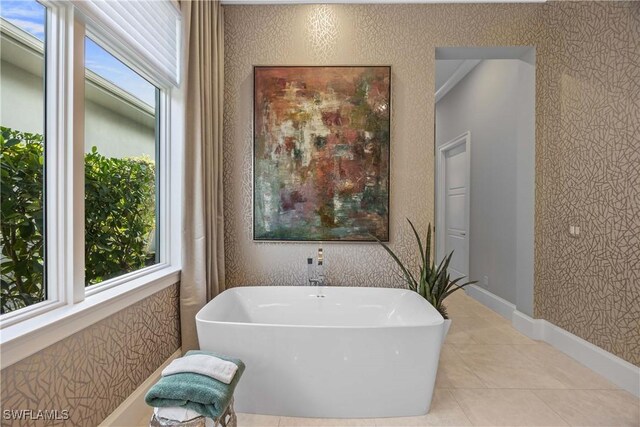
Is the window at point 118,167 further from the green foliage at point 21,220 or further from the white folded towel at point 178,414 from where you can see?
the white folded towel at point 178,414

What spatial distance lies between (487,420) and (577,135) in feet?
A: 7.01

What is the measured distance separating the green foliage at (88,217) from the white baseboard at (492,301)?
10.8ft

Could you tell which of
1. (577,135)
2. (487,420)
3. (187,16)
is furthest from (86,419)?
(577,135)

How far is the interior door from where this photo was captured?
4.35 m

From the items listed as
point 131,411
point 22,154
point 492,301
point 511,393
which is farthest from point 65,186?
point 492,301

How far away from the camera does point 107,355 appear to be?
152cm

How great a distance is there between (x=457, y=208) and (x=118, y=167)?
13.7 feet

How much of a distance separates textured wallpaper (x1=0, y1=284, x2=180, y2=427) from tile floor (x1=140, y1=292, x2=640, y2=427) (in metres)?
0.65

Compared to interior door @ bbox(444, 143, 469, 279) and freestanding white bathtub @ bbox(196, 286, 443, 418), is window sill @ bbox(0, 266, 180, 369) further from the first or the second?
interior door @ bbox(444, 143, 469, 279)

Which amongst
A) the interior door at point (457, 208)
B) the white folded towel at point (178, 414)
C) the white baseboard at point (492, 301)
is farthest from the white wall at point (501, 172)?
the white folded towel at point (178, 414)

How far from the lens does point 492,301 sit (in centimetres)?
358

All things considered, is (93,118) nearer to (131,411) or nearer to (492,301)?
(131,411)

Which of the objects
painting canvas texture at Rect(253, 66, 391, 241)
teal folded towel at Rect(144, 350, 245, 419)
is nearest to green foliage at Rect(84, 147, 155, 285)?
teal folded towel at Rect(144, 350, 245, 419)

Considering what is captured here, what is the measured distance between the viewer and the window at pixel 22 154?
1.15 m
